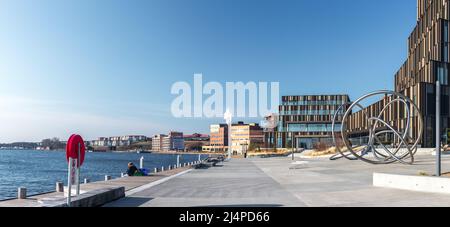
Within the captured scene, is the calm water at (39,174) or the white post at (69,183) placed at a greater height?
the white post at (69,183)

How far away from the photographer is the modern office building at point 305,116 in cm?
13488

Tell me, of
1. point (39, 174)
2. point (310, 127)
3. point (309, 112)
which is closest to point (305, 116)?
point (309, 112)

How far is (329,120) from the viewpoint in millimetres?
135625

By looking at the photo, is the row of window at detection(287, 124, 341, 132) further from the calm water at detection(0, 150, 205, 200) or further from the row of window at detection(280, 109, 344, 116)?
the calm water at detection(0, 150, 205, 200)

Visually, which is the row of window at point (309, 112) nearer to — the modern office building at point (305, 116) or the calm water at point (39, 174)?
the modern office building at point (305, 116)

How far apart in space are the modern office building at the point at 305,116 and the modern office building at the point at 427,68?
47550 mm

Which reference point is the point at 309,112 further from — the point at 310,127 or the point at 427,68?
the point at 427,68

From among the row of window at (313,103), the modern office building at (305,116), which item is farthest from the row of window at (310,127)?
the row of window at (313,103)

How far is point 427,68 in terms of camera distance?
68000mm

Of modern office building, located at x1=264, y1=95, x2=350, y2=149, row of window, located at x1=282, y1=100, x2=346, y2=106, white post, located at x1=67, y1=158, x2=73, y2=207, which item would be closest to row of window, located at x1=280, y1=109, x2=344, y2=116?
modern office building, located at x1=264, y1=95, x2=350, y2=149

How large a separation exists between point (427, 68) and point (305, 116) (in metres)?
70.9

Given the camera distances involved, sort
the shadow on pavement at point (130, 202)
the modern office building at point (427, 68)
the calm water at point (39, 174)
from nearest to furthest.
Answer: the shadow on pavement at point (130, 202) < the calm water at point (39, 174) < the modern office building at point (427, 68)
